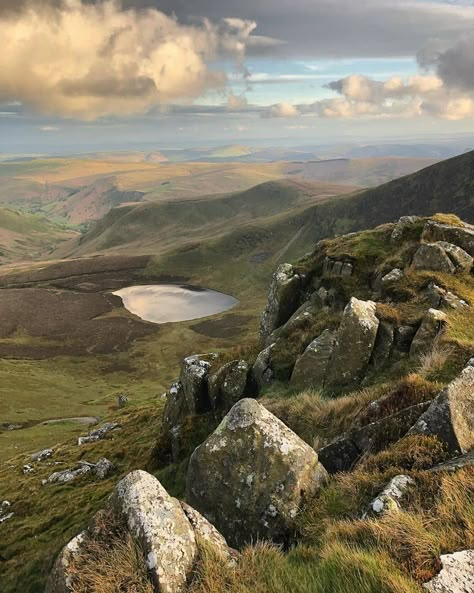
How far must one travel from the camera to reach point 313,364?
2497cm

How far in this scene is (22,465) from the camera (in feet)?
180

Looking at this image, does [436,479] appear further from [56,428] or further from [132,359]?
[132,359]

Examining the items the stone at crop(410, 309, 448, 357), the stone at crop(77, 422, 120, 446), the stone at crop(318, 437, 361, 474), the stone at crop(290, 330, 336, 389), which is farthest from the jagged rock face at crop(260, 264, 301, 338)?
the stone at crop(77, 422, 120, 446)

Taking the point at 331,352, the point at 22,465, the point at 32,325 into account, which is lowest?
the point at 32,325

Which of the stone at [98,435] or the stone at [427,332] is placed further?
the stone at [98,435]

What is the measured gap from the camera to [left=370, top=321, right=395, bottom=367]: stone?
74.2 feet

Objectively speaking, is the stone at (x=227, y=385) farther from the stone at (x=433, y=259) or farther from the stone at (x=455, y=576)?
the stone at (x=455, y=576)

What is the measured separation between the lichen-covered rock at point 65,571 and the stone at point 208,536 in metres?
2.66

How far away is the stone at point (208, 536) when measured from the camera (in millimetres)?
9543

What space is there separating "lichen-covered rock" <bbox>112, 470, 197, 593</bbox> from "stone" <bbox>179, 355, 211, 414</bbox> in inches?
833

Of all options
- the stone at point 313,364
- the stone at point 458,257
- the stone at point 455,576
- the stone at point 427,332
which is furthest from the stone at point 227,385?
the stone at point 455,576

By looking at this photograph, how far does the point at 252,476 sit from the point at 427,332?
43.8 feet

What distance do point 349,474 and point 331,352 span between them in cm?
1302

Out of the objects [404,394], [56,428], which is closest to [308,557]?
[404,394]
